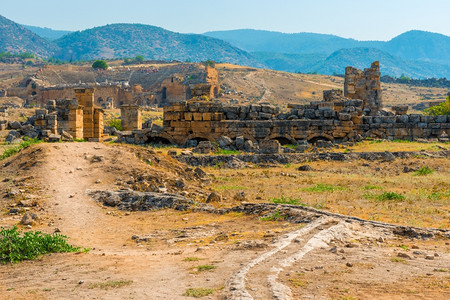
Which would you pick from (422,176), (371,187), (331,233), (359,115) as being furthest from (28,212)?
(359,115)

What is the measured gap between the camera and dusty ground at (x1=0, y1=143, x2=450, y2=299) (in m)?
5.55

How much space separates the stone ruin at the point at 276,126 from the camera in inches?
858

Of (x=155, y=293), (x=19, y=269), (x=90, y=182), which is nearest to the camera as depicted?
(x=155, y=293)

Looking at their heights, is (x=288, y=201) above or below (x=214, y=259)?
below

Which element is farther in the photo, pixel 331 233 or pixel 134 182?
pixel 134 182

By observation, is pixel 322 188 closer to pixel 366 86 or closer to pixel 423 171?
pixel 423 171

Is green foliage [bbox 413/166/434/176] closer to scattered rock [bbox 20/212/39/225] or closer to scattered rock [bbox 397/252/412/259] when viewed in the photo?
scattered rock [bbox 397/252/412/259]

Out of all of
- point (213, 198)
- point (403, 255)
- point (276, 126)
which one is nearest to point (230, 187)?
point (213, 198)

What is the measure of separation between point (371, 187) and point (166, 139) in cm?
1101

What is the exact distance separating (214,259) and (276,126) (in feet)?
50.8

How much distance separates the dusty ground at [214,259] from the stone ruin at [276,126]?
10.8 m

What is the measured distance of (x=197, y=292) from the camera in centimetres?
539

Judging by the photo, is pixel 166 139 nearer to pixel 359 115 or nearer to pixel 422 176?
pixel 359 115

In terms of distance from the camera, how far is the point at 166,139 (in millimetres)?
22281
